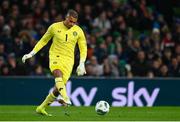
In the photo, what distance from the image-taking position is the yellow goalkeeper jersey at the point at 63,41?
16.6 m

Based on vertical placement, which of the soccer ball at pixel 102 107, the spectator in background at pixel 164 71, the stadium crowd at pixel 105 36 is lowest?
the spectator in background at pixel 164 71

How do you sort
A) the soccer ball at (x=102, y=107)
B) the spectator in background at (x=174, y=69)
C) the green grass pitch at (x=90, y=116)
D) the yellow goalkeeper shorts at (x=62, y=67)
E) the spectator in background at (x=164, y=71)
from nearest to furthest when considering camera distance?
the green grass pitch at (x=90, y=116) < the soccer ball at (x=102, y=107) < the yellow goalkeeper shorts at (x=62, y=67) < the spectator in background at (x=164, y=71) < the spectator in background at (x=174, y=69)

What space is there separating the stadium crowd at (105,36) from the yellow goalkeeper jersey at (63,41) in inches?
258

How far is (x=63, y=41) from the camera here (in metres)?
16.6

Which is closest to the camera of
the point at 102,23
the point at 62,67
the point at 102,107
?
the point at 102,107

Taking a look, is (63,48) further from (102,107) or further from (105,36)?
(105,36)

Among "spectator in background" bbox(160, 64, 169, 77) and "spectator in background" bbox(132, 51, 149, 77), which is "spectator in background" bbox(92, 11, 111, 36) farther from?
"spectator in background" bbox(160, 64, 169, 77)

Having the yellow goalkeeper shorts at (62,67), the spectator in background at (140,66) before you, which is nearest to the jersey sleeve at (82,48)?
the yellow goalkeeper shorts at (62,67)

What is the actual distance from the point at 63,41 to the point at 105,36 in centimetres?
911

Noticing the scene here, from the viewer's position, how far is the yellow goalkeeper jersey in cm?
1659

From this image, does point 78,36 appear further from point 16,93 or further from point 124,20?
point 124,20

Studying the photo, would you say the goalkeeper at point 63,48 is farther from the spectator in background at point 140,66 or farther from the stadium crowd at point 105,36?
the spectator in background at point 140,66

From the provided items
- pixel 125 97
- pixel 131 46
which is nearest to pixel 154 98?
pixel 125 97

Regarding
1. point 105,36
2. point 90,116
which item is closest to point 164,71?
point 105,36
